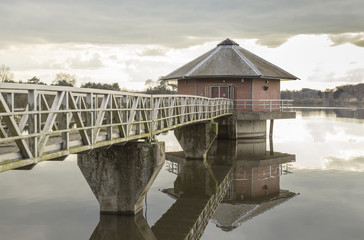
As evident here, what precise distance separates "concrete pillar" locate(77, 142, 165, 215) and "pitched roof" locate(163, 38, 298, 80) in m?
18.8

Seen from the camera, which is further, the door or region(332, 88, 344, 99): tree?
region(332, 88, 344, 99): tree

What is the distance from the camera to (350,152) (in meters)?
24.8

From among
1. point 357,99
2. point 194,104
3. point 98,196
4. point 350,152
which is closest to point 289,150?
point 350,152

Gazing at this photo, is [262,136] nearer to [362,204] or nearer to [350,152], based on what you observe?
[350,152]

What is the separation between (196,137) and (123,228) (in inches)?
395

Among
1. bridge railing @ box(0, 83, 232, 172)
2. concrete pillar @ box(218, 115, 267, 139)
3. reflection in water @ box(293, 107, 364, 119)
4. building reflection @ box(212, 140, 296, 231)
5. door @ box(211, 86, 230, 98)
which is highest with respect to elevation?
door @ box(211, 86, 230, 98)

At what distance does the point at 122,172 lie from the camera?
11023 millimetres

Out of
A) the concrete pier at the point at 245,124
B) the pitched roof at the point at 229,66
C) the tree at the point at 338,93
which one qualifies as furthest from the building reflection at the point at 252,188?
the tree at the point at 338,93

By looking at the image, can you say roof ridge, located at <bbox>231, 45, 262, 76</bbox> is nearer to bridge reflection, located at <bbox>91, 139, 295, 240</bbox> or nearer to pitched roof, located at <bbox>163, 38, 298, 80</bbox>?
pitched roof, located at <bbox>163, 38, 298, 80</bbox>

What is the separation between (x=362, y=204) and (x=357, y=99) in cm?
15363

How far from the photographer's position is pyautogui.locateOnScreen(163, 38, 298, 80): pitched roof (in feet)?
96.9

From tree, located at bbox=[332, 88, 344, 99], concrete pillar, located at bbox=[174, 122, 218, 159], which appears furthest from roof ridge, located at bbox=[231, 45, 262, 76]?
tree, located at bbox=[332, 88, 344, 99]

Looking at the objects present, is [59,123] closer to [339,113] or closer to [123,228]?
[123,228]

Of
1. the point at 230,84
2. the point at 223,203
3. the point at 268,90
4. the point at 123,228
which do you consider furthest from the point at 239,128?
the point at 123,228
